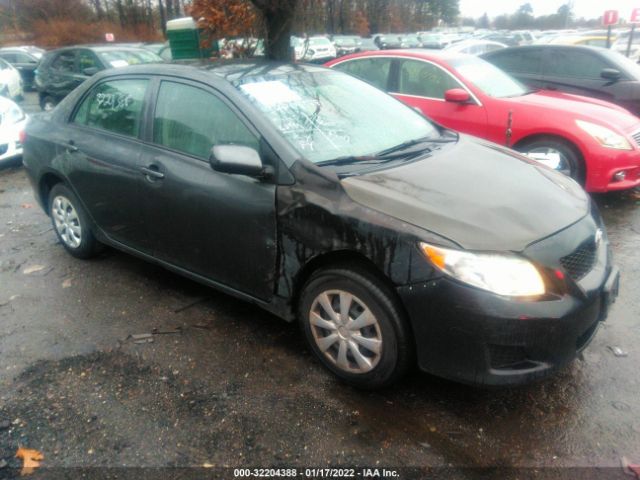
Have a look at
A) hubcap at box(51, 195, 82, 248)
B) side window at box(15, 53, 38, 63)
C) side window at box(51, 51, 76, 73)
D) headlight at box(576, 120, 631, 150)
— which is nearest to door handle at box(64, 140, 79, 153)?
hubcap at box(51, 195, 82, 248)

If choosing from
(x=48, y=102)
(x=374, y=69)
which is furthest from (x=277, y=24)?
(x=48, y=102)

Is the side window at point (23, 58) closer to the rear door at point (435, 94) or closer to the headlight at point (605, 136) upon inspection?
the rear door at point (435, 94)

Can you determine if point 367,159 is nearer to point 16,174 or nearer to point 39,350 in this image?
point 39,350

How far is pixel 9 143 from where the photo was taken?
24.9ft

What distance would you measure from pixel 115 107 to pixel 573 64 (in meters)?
6.60

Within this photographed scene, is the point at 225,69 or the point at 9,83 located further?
the point at 9,83

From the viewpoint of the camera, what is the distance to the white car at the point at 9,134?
755cm

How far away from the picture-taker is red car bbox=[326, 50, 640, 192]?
206 inches

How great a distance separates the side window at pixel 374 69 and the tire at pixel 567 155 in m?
2.08

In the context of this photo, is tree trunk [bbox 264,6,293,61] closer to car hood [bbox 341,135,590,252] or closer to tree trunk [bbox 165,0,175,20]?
car hood [bbox 341,135,590,252]

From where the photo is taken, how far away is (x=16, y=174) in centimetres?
764

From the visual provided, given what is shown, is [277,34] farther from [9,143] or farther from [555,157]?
[9,143]

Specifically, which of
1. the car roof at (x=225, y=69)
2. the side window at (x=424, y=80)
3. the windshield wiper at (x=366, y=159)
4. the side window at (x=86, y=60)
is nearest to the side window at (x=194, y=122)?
the car roof at (x=225, y=69)

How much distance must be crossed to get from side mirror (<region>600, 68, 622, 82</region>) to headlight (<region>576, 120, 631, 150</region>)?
98.5 inches
